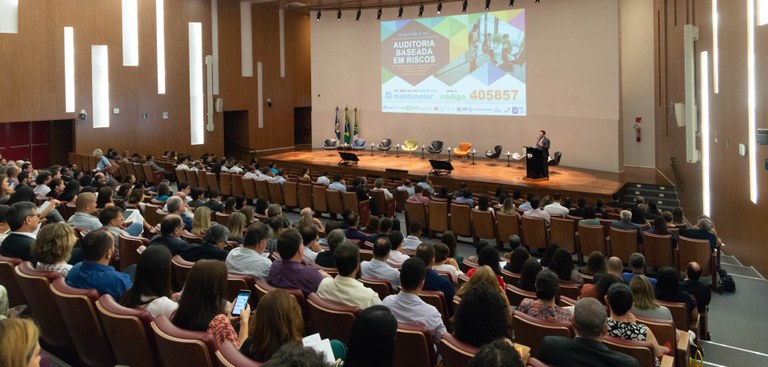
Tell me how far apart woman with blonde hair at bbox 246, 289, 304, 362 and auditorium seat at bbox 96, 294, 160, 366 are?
0.86 meters

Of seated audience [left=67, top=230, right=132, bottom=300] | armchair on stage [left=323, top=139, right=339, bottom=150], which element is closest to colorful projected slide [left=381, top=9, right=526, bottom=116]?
armchair on stage [left=323, top=139, right=339, bottom=150]

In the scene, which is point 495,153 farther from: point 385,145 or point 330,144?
point 330,144

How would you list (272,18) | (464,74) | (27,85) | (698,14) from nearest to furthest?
1. (698,14)
2. (27,85)
3. (464,74)
4. (272,18)

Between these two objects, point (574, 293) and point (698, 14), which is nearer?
point (574, 293)

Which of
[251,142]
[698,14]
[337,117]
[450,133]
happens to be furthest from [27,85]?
[698,14]

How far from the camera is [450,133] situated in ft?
64.2

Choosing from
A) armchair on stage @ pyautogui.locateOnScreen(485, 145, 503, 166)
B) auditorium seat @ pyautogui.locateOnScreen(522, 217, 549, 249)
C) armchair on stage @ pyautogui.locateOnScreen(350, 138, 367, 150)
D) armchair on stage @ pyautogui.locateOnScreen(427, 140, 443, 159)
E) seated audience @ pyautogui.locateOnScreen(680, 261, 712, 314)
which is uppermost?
armchair on stage @ pyautogui.locateOnScreen(350, 138, 367, 150)

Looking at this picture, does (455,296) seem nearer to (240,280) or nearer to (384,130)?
(240,280)

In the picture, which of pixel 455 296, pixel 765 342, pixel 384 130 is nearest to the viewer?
pixel 455 296

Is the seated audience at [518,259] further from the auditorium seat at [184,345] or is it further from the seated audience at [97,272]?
the auditorium seat at [184,345]

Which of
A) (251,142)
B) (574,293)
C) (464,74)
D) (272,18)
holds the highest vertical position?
(272,18)

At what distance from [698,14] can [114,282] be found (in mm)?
11670

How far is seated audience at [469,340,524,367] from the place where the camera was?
2125 mm

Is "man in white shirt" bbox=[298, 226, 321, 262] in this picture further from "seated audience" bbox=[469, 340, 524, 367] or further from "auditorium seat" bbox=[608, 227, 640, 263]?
"auditorium seat" bbox=[608, 227, 640, 263]
